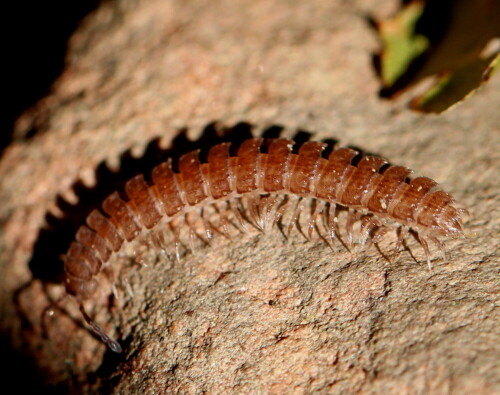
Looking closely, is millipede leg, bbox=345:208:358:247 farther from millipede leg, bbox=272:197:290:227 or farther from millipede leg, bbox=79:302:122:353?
millipede leg, bbox=79:302:122:353

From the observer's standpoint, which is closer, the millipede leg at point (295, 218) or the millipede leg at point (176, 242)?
the millipede leg at point (295, 218)

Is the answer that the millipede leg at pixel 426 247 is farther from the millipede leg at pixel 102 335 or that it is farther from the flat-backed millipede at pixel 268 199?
the millipede leg at pixel 102 335

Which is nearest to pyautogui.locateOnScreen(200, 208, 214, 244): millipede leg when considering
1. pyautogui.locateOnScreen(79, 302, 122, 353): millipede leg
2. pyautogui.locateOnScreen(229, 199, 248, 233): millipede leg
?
pyautogui.locateOnScreen(229, 199, 248, 233): millipede leg

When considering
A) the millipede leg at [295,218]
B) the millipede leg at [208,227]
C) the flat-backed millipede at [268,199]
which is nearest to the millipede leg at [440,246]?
the flat-backed millipede at [268,199]

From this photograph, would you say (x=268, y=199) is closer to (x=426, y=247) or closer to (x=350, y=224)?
(x=350, y=224)

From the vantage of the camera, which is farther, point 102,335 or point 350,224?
point 102,335

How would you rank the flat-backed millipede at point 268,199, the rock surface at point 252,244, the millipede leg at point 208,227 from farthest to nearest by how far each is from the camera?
the millipede leg at point 208,227
the flat-backed millipede at point 268,199
the rock surface at point 252,244

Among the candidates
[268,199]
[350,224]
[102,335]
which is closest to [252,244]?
[268,199]

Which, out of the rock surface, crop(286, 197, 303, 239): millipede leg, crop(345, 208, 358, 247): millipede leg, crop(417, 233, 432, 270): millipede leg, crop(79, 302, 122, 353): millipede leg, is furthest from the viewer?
crop(286, 197, 303, 239): millipede leg

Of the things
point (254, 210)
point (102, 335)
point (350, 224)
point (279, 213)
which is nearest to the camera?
point (350, 224)
